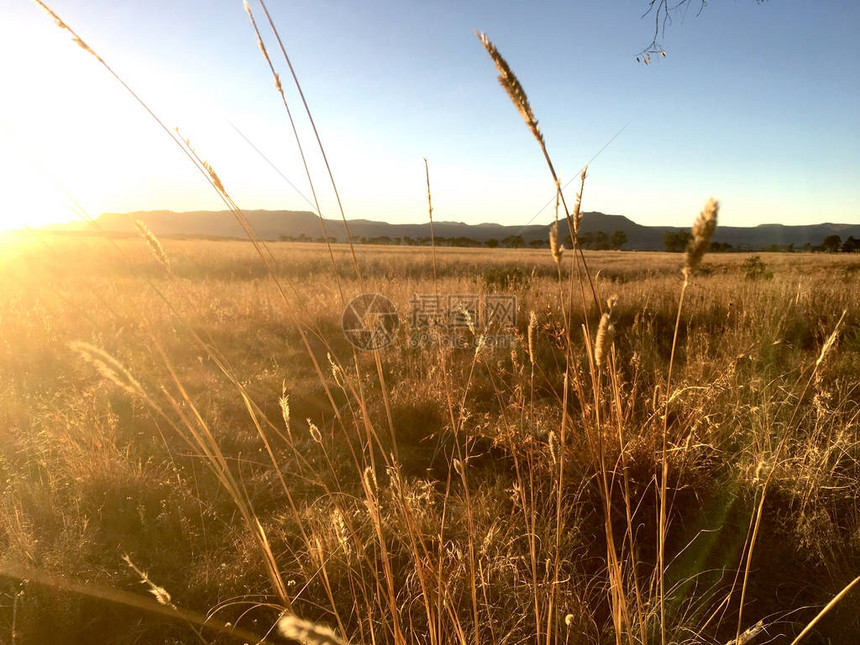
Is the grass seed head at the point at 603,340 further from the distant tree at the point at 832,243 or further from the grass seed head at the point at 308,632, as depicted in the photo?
the distant tree at the point at 832,243

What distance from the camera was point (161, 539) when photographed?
2314 mm

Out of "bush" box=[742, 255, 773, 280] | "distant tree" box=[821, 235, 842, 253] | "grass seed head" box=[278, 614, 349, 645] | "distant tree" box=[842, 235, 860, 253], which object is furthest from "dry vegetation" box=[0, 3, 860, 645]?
"distant tree" box=[821, 235, 842, 253]

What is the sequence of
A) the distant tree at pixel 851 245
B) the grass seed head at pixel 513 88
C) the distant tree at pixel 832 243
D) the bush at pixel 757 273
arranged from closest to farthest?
the grass seed head at pixel 513 88 → the bush at pixel 757 273 → the distant tree at pixel 851 245 → the distant tree at pixel 832 243

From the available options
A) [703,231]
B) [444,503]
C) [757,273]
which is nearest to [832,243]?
[757,273]

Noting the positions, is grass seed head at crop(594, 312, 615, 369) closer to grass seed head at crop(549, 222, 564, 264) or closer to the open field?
the open field

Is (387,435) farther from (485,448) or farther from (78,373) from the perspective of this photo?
(78,373)

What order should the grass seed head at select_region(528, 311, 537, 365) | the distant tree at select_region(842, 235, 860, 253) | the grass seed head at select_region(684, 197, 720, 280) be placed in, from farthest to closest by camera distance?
the distant tree at select_region(842, 235, 860, 253), the grass seed head at select_region(528, 311, 537, 365), the grass seed head at select_region(684, 197, 720, 280)

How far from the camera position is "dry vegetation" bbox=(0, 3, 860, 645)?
1226mm

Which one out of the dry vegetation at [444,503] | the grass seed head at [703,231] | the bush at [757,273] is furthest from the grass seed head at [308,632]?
the bush at [757,273]

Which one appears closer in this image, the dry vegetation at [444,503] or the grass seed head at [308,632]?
the grass seed head at [308,632]

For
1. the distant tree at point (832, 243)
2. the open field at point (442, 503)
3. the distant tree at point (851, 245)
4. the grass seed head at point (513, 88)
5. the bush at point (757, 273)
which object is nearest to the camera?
the grass seed head at point (513, 88)

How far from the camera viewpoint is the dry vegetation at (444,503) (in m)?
1.23

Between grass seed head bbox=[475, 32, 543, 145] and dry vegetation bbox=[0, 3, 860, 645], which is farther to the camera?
dry vegetation bbox=[0, 3, 860, 645]

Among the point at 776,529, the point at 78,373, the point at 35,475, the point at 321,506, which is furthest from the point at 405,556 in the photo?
the point at 78,373
